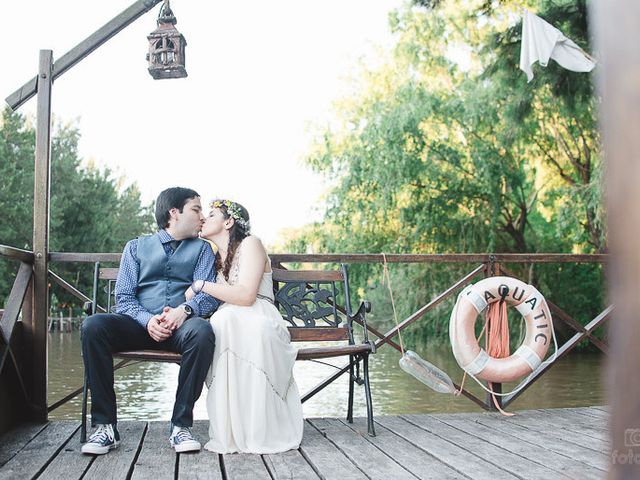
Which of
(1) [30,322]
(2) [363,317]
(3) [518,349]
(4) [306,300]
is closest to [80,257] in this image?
(1) [30,322]

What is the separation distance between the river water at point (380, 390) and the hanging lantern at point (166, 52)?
404 centimetres

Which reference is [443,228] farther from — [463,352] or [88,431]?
[88,431]

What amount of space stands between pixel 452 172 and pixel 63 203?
17955 millimetres

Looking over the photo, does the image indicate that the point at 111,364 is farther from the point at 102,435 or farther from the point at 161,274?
the point at 161,274

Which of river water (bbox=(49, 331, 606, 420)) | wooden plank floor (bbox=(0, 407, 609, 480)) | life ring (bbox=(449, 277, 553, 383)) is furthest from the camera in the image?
river water (bbox=(49, 331, 606, 420))

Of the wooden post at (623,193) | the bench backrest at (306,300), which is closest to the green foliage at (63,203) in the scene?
the bench backrest at (306,300)

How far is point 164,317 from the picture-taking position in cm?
323

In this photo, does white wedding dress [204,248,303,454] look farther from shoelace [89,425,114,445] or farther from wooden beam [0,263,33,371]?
wooden beam [0,263,33,371]

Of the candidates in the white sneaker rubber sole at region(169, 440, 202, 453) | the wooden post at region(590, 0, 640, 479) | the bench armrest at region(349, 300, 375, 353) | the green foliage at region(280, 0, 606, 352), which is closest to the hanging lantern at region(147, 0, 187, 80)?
the bench armrest at region(349, 300, 375, 353)

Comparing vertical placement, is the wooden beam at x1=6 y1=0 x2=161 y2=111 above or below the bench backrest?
above

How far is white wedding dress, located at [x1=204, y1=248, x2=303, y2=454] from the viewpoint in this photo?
121 inches

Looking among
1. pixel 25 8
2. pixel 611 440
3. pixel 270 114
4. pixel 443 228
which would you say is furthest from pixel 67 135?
pixel 611 440

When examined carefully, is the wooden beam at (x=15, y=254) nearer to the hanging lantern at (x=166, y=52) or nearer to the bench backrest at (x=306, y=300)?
the bench backrest at (x=306, y=300)

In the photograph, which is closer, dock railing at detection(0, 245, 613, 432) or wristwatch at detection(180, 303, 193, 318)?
wristwatch at detection(180, 303, 193, 318)
